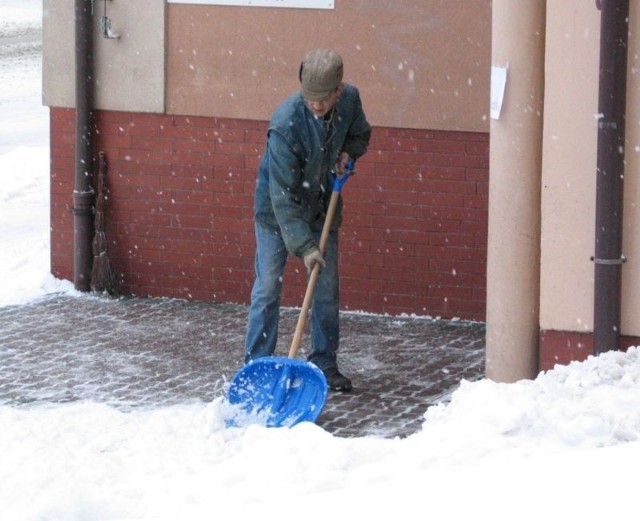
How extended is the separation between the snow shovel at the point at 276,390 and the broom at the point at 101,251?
11.3 feet

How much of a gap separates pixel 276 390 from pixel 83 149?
150 inches

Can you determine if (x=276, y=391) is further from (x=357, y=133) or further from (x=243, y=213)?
(x=243, y=213)

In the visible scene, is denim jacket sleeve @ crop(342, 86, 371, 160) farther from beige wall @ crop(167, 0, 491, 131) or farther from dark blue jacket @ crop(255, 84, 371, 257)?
beige wall @ crop(167, 0, 491, 131)

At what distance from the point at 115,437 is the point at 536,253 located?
2.22 metres

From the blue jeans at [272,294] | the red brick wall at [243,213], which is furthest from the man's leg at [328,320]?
the red brick wall at [243,213]

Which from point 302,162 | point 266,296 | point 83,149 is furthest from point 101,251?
point 302,162

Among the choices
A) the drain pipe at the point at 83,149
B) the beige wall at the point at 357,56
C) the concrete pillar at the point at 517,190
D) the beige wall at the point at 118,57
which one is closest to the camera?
the concrete pillar at the point at 517,190

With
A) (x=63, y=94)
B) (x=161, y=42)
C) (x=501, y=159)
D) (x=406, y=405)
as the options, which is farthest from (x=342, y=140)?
(x=63, y=94)

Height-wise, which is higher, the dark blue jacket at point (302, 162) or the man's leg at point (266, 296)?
the dark blue jacket at point (302, 162)

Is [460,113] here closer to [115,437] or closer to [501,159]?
[501,159]

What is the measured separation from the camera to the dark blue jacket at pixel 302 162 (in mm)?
Answer: 7074

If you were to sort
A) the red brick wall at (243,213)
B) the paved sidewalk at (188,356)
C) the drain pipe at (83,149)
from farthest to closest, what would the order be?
the drain pipe at (83,149) → the red brick wall at (243,213) → the paved sidewalk at (188,356)

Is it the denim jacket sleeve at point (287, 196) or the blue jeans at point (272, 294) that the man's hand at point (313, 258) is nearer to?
the denim jacket sleeve at point (287, 196)

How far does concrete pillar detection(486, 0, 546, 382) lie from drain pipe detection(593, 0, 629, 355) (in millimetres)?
488
